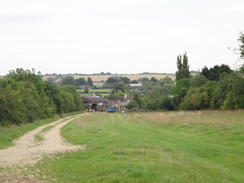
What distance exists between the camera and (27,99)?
56.7m

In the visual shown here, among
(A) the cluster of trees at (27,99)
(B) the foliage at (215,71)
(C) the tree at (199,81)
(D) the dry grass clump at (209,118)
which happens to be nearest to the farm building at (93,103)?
(A) the cluster of trees at (27,99)

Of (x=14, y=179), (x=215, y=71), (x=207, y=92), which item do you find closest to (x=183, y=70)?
(x=215, y=71)

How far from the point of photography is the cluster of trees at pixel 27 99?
142 feet

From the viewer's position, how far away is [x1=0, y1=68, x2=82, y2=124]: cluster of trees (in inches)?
1709

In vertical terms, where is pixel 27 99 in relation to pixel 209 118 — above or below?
above

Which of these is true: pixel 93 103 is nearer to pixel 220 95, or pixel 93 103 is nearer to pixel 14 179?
pixel 220 95

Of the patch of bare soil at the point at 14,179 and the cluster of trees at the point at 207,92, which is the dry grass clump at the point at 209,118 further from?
the patch of bare soil at the point at 14,179

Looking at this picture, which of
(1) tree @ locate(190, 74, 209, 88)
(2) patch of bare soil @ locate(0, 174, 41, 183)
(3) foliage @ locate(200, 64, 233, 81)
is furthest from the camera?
(1) tree @ locate(190, 74, 209, 88)

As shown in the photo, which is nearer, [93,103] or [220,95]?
[220,95]

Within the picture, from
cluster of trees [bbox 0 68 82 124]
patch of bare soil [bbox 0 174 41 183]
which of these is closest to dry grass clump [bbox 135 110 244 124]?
cluster of trees [bbox 0 68 82 124]

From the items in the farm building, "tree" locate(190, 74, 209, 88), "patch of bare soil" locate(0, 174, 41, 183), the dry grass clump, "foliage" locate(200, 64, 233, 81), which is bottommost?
the farm building

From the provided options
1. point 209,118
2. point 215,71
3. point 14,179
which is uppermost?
point 215,71

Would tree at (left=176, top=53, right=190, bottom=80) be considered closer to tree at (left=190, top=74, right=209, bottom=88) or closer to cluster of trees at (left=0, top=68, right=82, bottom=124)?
tree at (left=190, top=74, right=209, bottom=88)

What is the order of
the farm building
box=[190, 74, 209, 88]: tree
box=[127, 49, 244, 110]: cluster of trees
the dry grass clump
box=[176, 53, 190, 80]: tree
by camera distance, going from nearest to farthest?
the dry grass clump, box=[127, 49, 244, 110]: cluster of trees, box=[190, 74, 209, 88]: tree, box=[176, 53, 190, 80]: tree, the farm building
